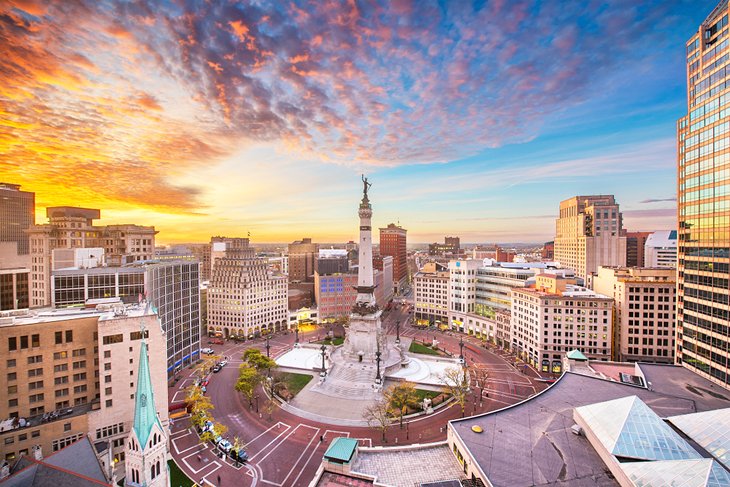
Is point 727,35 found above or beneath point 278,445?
above

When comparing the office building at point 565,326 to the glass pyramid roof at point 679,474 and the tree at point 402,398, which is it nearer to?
the tree at point 402,398

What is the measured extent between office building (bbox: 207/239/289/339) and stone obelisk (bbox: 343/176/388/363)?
39700mm

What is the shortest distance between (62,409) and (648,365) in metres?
94.0

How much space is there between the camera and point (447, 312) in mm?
125062

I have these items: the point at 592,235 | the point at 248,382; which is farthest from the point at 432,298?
the point at 592,235

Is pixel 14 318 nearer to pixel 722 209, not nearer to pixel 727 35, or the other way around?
pixel 722 209

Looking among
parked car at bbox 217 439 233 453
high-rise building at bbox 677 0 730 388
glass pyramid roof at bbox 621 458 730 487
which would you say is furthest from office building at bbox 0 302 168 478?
high-rise building at bbox 677 0 730 388

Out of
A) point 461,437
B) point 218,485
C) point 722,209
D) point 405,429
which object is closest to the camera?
point 461,437

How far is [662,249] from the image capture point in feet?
568

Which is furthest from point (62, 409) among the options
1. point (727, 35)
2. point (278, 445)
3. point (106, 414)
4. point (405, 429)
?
point (727, 35)

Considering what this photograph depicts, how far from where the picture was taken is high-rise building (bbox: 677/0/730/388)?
50062mm

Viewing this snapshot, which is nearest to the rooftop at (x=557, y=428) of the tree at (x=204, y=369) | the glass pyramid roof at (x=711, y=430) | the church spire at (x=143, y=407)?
the glass pyramid roof at (x=711, y=430)

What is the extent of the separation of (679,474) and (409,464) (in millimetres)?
23190

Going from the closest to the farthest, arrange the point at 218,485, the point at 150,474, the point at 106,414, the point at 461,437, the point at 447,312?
1. the point at 150,474
2. the point at 461,437
3. the point at 218,485
4. the point at 106,414
5. the point at 447,312
